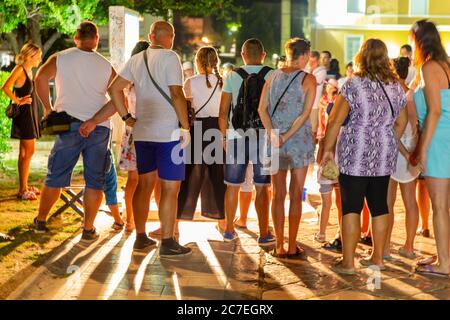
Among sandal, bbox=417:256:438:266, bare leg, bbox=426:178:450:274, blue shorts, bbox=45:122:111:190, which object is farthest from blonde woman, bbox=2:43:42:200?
bare leg, bbox=426:178:450:274

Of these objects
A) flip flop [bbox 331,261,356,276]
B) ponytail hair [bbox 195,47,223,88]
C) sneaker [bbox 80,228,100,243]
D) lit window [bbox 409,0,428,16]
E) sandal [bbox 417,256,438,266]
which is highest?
lit window [bbox 409,0,428,16]

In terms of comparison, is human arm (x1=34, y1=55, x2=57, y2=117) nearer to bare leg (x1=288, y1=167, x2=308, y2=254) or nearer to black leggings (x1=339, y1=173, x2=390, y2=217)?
bare leg (x1=288, y1=167, x2=308, y2=254)

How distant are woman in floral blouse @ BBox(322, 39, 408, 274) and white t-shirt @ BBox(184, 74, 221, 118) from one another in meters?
1.70

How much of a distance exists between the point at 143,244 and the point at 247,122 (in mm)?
1494

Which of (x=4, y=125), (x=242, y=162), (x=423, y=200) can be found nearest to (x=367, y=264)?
(x=423, y=200)

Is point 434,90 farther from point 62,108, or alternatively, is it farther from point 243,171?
point 62,108

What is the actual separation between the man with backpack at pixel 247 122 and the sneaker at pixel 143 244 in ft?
3.30

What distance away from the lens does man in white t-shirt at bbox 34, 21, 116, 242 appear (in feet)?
23.9

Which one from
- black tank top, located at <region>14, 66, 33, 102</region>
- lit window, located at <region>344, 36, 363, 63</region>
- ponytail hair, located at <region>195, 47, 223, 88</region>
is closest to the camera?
ponytail hair, located at <region>195, 47, 223, 88</region>

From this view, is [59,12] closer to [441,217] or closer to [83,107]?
[83,107]

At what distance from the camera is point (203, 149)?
7719 millimetres

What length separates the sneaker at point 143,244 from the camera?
23.3ft
